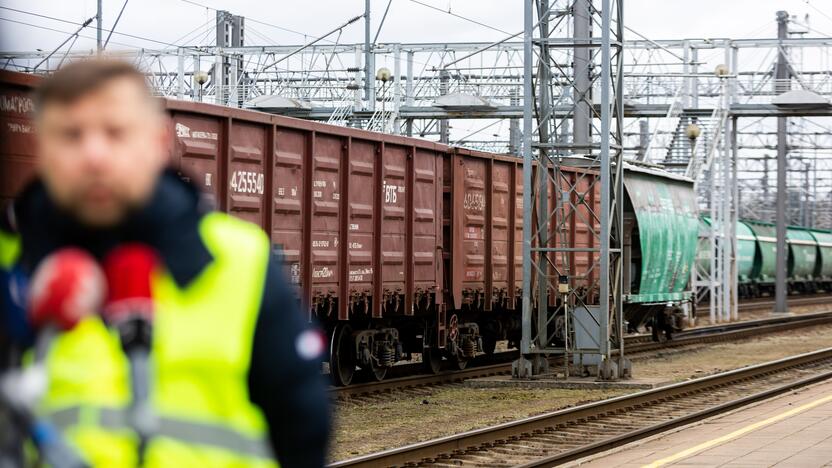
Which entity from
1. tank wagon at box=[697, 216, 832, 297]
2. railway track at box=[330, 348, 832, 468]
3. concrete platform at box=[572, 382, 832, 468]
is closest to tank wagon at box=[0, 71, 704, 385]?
railway track at box=[330, 348, 832, 468]

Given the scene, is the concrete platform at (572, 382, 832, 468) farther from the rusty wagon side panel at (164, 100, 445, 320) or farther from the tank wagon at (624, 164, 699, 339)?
the tank wagon at (624, 164, 699, 339)

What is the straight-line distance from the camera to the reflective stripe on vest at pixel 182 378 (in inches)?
70.3

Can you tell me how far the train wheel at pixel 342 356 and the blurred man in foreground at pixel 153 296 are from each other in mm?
15591

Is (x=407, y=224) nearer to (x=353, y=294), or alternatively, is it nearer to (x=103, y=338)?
(x=353, y=294)

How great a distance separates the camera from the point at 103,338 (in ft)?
5.87

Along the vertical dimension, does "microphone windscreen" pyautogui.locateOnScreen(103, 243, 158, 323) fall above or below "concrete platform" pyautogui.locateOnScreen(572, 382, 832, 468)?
above

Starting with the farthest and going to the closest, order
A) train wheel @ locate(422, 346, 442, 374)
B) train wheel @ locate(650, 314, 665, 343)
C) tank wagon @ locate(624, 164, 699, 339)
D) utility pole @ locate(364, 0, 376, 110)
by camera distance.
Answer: utility pole @ locate(364, 0, 376, 110) < train wheel @ locate(650, 314, 665, 343) < tank wagon @ locate(624, 164, 699, 339) < train wheel @ locate(422, 346, 442, 374)

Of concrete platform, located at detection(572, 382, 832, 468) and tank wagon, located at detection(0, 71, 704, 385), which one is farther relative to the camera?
tank wagon, located at detection(0, 71, 704, 385)

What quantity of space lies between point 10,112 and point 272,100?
127 ft

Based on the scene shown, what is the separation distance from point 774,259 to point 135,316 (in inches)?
2292

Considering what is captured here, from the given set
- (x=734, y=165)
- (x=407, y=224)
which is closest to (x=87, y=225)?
(x=407, y=224)

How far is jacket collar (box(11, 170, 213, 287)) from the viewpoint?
1786mm

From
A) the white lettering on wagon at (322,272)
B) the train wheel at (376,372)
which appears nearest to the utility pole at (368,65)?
the train wheel at (376,372)

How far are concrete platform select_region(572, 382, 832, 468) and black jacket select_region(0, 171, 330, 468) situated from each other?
946cm
